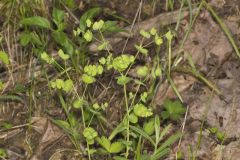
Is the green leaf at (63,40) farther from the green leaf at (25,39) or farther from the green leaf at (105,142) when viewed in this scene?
the green leaf at (105,142)

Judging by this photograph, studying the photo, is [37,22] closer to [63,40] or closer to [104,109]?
[63,40]

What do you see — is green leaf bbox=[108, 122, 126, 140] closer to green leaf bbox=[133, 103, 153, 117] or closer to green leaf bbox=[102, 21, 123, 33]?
green leaf bbox=[133, 103, 153, 117]

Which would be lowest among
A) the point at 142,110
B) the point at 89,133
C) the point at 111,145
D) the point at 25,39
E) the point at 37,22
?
the point at 111,145

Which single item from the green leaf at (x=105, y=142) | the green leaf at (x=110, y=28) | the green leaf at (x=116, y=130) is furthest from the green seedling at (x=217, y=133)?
the green leaf at (x=110, y=28)

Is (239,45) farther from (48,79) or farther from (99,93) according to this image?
(48,79)

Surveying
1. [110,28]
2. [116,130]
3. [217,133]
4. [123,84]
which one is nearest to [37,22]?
[110,28]

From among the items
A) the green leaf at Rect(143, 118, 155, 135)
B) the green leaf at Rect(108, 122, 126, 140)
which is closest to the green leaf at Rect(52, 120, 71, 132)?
the green leaf at Rect(108, 122, 126, 140)
